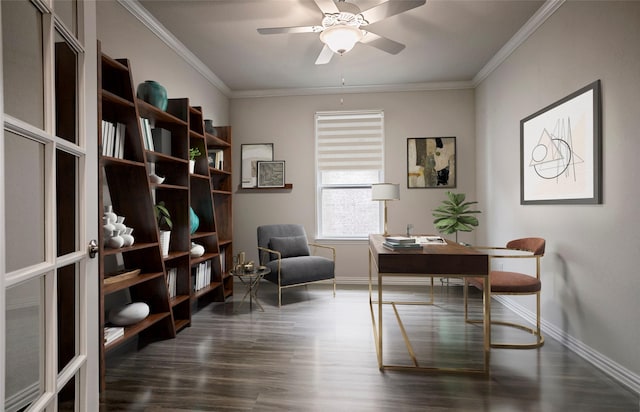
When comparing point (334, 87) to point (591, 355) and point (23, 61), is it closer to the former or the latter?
point (591, 355)

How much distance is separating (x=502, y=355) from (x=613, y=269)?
937mm

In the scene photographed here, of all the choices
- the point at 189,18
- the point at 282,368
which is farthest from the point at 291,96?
the point at 282,368

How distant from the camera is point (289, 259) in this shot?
402 centimetres

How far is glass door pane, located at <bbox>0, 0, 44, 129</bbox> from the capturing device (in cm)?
84

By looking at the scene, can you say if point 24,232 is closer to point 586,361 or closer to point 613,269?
point 613,269

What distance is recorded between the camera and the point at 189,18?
301 centimetres

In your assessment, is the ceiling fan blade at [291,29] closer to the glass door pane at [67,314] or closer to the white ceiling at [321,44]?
the white ceiling at [321,44]

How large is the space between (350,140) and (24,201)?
166 inches

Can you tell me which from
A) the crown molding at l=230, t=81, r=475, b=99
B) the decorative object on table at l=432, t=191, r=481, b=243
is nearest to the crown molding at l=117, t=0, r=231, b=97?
the crown molding at l=230, t=81, r=475, b=99

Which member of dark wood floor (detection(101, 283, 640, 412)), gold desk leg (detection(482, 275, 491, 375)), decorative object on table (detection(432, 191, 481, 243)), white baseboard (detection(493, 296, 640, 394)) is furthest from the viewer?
decorative object on table (detection(432, 191, 481, 243))

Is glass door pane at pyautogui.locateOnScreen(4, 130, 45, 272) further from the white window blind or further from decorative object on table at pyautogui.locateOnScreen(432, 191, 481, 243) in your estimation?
the white window blind

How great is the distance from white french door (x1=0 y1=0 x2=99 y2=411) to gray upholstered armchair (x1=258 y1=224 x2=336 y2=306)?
2482 mm

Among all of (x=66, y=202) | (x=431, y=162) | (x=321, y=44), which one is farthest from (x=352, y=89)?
(x=66, y=202)

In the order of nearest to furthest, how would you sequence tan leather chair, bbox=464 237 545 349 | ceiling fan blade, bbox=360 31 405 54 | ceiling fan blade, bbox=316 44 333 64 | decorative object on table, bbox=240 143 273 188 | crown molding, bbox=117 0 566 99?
tan leather chair, bbox=464 237 545 349
ceiling fan blade, bbox=360 31 405 54
crown molding, bbox=117 0 566 99
ceiling fan blade, bbox=316 44 333 64
decorative object on table, bbox=240 143 273 188
